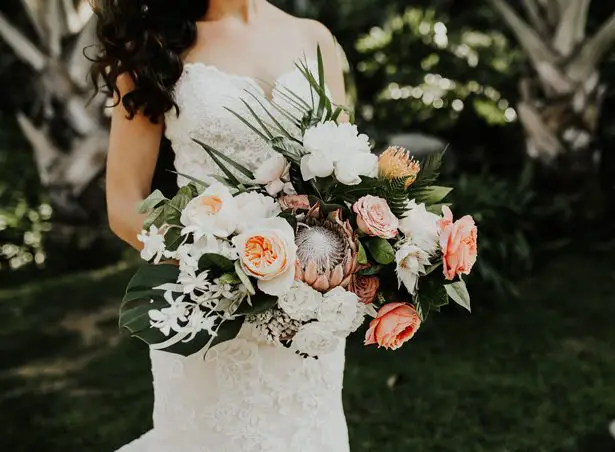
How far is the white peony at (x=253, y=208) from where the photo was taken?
151 cm

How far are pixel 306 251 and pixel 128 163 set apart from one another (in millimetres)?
599

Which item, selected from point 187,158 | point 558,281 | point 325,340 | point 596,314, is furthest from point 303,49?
point 558,281

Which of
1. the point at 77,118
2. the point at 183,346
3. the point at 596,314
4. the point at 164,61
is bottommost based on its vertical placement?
the point at 596,314

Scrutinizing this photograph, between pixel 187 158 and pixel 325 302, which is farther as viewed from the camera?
pixel 187 158

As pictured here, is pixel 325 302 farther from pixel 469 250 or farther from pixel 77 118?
pixel 77 118

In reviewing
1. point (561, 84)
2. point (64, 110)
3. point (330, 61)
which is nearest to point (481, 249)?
point (561, 84)

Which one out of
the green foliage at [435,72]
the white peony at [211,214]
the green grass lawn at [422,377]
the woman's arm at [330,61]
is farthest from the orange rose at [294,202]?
the green foliage at [435,72]

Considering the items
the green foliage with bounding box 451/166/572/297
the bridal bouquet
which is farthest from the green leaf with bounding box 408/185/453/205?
the green foliage with bounding box 451/166/572/297

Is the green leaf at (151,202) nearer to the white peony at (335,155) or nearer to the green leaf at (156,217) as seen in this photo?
the green leaf at (156,217)

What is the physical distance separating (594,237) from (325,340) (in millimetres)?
5679

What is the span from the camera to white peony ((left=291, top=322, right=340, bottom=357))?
1.52m

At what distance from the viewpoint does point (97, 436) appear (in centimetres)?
386

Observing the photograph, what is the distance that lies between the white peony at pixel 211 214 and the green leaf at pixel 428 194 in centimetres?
41

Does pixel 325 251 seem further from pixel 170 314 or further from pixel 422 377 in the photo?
pixel 422 377
